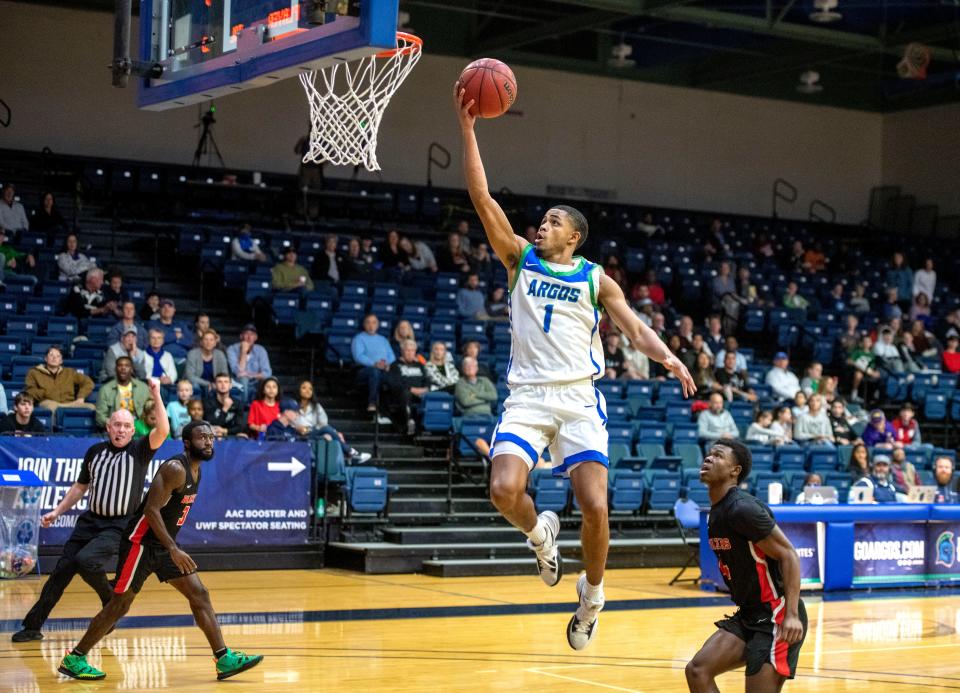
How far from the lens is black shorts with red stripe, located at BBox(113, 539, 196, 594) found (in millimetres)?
8672

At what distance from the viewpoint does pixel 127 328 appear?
1586 centimetres

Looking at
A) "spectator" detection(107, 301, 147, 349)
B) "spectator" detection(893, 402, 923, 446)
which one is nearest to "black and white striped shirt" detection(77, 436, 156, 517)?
"spectator" detection(107, 301, 147, 349)

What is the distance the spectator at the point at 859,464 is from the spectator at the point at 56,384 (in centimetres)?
982

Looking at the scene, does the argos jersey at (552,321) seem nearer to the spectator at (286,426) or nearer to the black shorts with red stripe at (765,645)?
the black shorts with red stripe at (765,645)

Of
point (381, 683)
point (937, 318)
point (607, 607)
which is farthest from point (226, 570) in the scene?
point (937, 318)

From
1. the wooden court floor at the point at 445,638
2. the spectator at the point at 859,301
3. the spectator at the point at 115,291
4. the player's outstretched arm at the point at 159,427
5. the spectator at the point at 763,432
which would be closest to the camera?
the wooden court floor at the point at 445,638

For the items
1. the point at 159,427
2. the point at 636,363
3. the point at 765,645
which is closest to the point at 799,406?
the point at 636,363

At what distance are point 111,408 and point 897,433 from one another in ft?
37.9

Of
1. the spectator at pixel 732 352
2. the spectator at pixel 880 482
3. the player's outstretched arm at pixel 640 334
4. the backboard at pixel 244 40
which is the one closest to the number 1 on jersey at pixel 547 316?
the player's outstretched arm at pixel 640 334

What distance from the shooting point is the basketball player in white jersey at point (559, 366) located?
6.54m

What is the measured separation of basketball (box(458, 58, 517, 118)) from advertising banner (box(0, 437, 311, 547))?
8600mm

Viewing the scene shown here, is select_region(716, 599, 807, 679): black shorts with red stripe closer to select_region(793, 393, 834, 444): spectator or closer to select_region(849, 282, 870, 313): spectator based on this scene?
select_region(793, 393, 834, 444): spectator

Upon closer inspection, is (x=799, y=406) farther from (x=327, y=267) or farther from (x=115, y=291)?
(x=115, y=291)

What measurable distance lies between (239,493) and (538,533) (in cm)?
855
